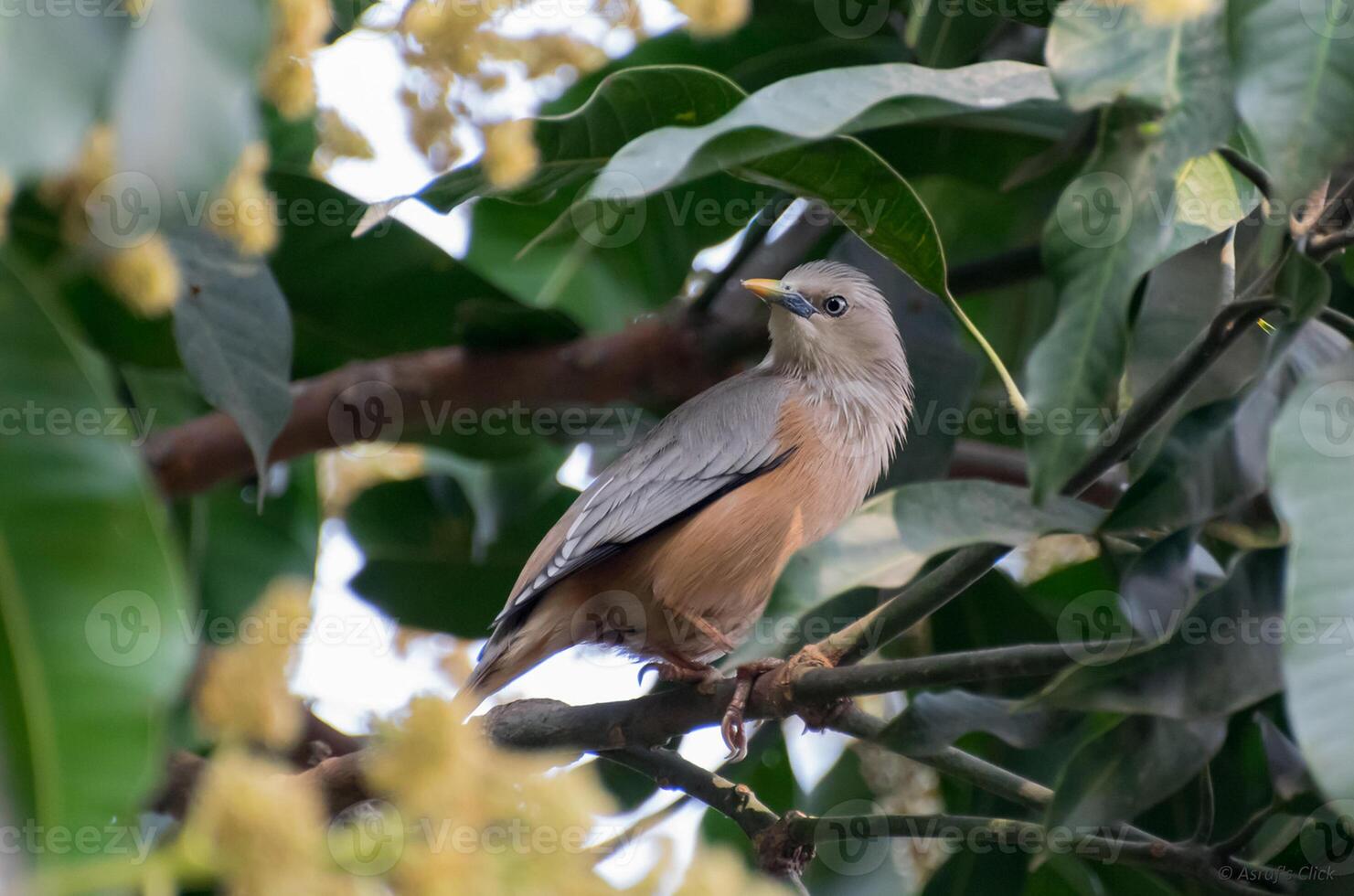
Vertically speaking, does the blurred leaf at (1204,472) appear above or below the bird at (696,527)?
above

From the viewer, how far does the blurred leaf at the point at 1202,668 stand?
210 cm

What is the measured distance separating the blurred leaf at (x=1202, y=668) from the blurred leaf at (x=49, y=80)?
153 cm

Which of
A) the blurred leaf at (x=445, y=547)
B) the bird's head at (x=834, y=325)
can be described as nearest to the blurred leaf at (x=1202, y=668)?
the bird's head at (x=834, y=325)

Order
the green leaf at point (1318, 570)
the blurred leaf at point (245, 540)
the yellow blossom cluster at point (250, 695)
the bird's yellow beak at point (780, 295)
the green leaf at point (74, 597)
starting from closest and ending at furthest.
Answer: the yellow blossom cluster at point (250, 695), the green leaf at point (74, 597), the green leaf at point (1318, 570), the blurred leaf at point (245, 540), the bird's yellow beak at point (780, 295)

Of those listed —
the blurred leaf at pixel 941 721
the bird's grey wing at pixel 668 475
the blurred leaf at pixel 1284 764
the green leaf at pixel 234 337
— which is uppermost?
the green leaf at pixel 234 337

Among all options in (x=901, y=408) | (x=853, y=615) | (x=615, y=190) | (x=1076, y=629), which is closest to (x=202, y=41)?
(x=615, y=190)

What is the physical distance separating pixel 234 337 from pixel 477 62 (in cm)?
86

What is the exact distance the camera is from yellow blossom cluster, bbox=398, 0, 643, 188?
2.51 m

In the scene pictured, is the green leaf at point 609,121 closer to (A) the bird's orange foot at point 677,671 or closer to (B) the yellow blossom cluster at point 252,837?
(A) the bird's orange foot at point 677,671

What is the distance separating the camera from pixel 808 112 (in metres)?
2.14

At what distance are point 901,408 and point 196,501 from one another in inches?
89.0

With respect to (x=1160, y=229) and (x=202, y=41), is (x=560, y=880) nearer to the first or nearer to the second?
(x=202, y=41)

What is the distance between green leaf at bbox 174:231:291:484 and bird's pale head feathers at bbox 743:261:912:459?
162cm

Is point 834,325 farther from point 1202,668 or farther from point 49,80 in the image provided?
point 49,80
